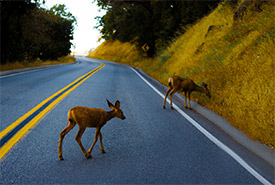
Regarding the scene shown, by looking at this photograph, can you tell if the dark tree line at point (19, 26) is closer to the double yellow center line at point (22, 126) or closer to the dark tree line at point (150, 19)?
the dark tree line at point (150, 19)

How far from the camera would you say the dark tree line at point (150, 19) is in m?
25.3

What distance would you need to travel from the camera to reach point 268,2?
41.4 feet

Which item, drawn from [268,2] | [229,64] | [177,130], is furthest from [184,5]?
[177,130]

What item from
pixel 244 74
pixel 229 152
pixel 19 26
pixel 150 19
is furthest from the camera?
pixel 150 19

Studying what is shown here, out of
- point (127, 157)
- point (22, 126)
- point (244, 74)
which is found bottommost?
point (22, 126)

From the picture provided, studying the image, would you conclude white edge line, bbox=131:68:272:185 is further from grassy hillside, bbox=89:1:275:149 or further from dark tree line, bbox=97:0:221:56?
dark tree line, bbox=97:0:221:56

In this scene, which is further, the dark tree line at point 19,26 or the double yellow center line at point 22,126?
the dark tree line at point 19,26

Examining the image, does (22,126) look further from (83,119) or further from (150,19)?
(150,19)

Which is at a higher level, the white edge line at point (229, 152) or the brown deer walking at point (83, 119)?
the brown deer walking at point (83, 119)

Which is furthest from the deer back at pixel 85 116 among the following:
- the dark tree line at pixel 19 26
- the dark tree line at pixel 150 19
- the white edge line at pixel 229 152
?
the dark tree line at pixel 150 19

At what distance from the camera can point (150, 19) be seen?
97.2 ft

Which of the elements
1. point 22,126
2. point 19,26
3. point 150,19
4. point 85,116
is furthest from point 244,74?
point 150,19

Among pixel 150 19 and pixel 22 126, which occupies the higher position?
pixel 150 19

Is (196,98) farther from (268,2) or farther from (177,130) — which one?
(268,2)
